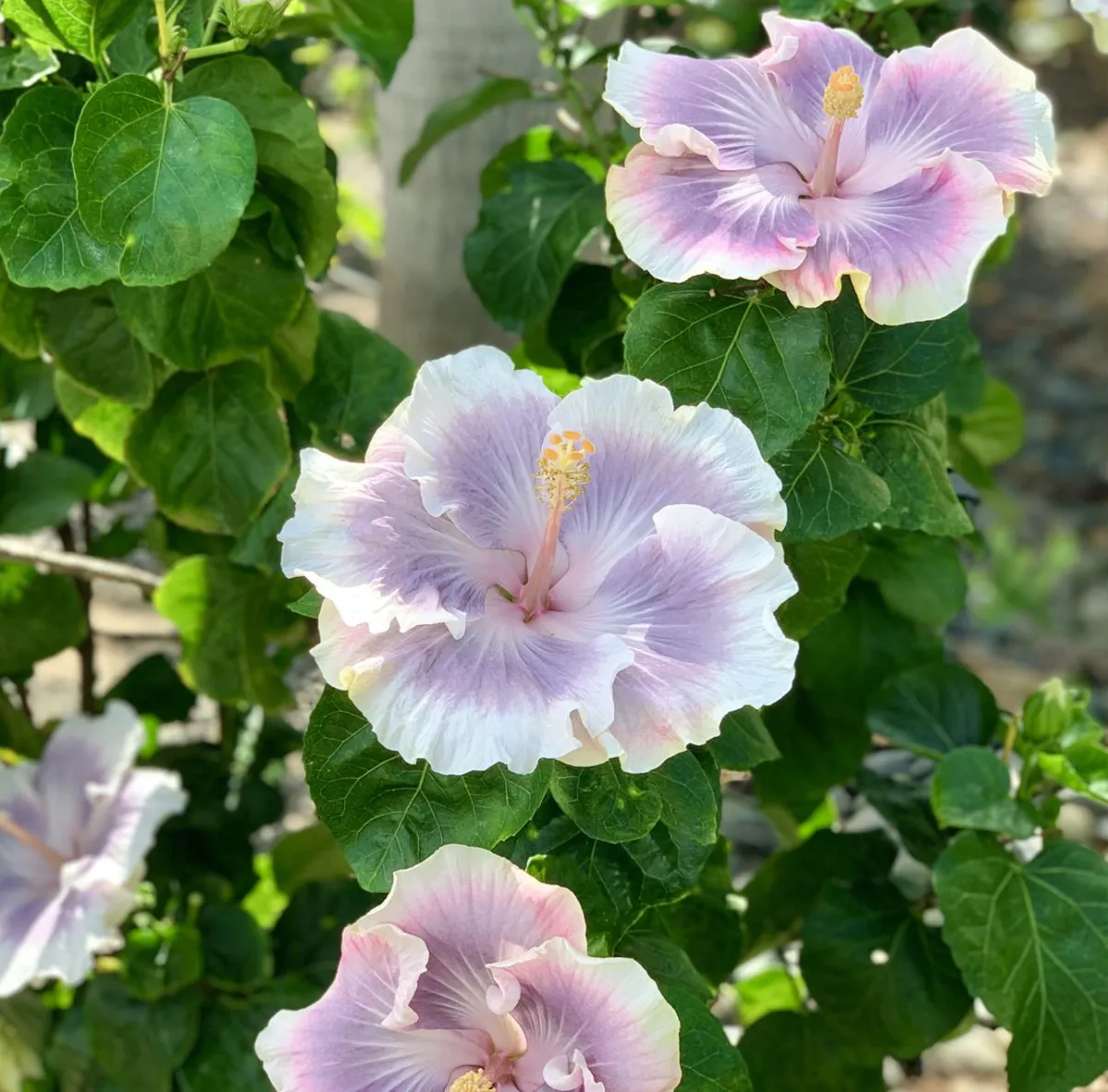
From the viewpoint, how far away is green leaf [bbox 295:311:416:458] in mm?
1158

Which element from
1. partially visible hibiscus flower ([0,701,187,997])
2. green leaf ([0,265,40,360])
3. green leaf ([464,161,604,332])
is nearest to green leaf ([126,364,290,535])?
green leaf ([0,265,40,360])

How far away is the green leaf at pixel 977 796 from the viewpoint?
1.04 meters

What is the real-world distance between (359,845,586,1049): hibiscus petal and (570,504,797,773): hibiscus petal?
0.30 feet

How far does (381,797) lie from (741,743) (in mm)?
269

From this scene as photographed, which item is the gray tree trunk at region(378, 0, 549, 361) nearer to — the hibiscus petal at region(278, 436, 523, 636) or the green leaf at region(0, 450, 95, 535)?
the green leaf at region(0, 450, 95, 535)

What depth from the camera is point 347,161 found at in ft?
13.8

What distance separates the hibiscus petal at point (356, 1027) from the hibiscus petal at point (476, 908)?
0.02 meters

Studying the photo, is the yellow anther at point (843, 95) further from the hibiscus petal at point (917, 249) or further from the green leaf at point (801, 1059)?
the green leaf at point (801, 1059)

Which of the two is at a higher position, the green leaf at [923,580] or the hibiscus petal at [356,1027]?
the hibiscus petal at [356,1027]

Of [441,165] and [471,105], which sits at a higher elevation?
[471,105]

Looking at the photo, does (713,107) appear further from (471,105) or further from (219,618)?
(219,618)

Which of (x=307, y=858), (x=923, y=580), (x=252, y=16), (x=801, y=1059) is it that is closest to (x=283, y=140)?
(x=252, y=16)

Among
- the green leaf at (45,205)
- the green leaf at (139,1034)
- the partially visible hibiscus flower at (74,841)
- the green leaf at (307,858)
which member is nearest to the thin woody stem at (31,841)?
the partially visible hibiscus flower at (74,841)

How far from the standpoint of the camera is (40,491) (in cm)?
140
